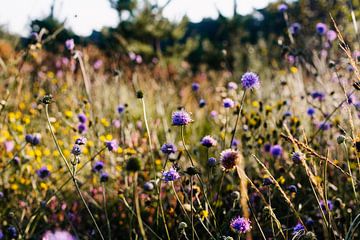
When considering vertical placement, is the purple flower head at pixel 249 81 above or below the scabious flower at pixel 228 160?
above

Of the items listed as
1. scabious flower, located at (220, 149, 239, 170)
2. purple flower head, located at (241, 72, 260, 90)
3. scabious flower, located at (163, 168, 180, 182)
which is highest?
purple flower head, located at (241, 72, 260, 90)

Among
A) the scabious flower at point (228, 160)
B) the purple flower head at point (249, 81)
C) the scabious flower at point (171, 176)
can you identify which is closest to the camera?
the scabious flower at point (228, 160)

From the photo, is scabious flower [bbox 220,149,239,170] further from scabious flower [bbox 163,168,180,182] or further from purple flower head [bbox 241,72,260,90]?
purple flower head [bbox 241,72,260,90]

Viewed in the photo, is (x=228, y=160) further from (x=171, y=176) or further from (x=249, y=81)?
(x=249, y=81)

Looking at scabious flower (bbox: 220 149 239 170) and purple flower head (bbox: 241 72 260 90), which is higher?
purple flower head (bbox: 241 72 260 90)

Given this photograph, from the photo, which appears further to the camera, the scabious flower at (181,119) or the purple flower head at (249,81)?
the purple flower head at (249,81)

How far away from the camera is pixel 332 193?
2.29 m

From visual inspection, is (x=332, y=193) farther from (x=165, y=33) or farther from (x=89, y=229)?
(x=165, y=33)

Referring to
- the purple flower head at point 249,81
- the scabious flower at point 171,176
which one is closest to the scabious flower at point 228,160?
the scabious flower at point 171,176

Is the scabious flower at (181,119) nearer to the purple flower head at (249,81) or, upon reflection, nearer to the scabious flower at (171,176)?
the scabious flower at (171,176)

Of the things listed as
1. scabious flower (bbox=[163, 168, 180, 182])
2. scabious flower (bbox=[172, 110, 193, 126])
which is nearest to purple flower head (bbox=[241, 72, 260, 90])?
scabious flower (bbox=[172, 110, 193, 126])

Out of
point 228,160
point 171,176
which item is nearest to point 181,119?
point 171,176

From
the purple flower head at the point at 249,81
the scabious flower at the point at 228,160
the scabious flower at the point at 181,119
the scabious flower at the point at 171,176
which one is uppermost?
the purple flower head at the point at 249,81

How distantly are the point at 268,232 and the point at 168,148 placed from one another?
2.20 feet
